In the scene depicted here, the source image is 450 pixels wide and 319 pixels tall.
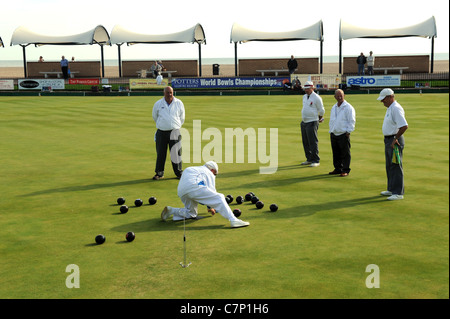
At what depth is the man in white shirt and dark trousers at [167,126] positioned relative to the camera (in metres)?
13.7

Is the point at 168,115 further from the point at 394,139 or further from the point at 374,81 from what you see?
the point at 374,81

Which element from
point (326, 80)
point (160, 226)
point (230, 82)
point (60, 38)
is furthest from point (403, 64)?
point (160, 226)

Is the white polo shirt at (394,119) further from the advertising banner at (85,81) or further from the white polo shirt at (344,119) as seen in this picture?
the advertising banner at (85,81)

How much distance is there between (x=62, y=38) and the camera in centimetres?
5844

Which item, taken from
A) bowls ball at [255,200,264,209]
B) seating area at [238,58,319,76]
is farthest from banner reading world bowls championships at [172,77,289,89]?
bowls ball at [255,200,264,209]

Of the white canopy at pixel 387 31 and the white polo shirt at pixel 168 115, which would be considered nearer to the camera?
the white polo shirt at pixel 168 115

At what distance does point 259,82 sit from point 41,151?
27.6 m

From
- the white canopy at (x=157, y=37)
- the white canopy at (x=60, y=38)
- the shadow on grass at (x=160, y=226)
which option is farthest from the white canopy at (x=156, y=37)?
the shadow on grass at (x=160, y=226)

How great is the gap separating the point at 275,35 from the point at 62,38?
2236 centimetres

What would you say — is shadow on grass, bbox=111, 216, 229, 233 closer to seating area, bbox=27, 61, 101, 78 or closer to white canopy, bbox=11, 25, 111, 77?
seating area, bbox=27, 61, 101, 78

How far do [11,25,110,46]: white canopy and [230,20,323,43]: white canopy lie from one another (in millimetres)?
13545

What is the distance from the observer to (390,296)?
6.47 metres

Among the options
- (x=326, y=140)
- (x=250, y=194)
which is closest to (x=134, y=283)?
(x=250, y=194)

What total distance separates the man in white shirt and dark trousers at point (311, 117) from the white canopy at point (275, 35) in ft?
122
